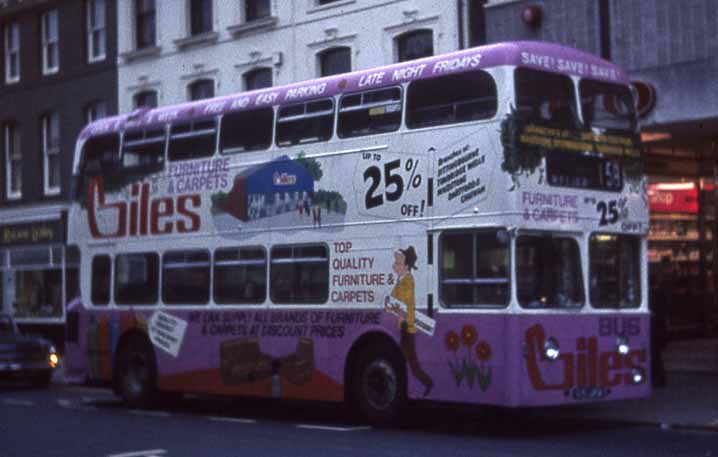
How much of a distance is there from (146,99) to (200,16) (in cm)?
299

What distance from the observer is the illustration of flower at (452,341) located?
52.0ft

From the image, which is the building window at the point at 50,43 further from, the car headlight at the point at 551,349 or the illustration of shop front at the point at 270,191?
the car headlight at the point at 551,349

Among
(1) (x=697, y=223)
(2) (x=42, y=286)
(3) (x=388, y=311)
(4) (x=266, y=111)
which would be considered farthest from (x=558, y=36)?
(2) (x=42, y=286)

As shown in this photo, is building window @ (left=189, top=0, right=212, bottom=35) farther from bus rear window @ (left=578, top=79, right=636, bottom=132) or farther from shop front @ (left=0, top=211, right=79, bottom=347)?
bus rear window @ (left=578, top=79, right=636, bottom=132)

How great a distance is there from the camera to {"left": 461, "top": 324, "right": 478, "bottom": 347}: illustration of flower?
51.3 ft

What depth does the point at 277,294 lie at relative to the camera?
18469 millimetres

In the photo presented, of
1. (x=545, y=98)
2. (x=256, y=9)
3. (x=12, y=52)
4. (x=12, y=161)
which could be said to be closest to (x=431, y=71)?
(x=545, y=98)

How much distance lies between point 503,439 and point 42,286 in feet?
75.7

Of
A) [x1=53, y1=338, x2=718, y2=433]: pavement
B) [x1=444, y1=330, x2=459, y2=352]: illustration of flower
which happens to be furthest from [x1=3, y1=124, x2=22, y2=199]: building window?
[x1=444, y1=330, x2=459, y2=352]: illustration of flower

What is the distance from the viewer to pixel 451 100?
16062 mm

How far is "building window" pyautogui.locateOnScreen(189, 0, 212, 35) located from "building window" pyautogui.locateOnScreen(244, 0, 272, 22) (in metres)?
1.47

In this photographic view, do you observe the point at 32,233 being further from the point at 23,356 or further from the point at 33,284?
the point at 23,356

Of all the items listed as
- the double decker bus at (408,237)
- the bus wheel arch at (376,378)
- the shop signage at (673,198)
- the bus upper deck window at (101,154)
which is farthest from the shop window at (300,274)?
the shop signage at (673,198)

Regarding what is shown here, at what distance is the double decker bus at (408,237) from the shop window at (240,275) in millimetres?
27
